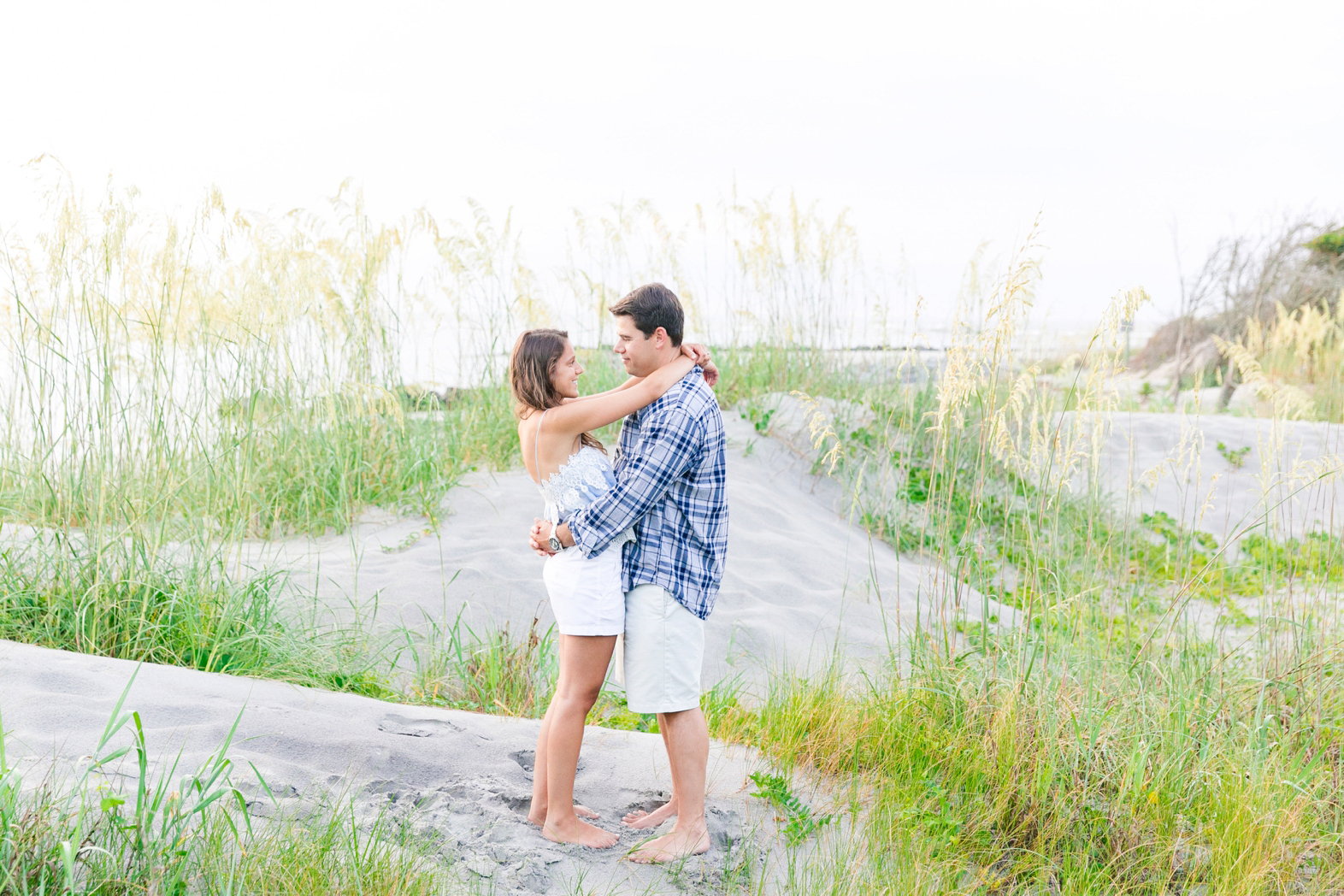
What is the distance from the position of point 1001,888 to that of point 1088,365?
1756 mm

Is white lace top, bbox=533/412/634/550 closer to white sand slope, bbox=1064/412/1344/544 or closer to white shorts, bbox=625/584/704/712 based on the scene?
white shorts, bbox=625/584/704/712

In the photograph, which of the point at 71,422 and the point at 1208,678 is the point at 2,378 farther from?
the point at 1208,678

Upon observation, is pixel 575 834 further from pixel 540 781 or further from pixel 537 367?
pixel 537 367

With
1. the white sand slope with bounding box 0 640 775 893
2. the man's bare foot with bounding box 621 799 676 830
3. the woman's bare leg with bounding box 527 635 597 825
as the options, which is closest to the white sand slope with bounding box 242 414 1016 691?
the white sand slope with bounding box 0 640 775 893

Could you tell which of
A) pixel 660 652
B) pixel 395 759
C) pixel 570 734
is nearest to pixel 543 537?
A: pixel 660 652

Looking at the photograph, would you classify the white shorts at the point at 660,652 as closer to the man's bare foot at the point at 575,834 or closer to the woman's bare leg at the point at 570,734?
the woman's bare leg at the point at 570,734

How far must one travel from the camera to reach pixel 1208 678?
10.9ft

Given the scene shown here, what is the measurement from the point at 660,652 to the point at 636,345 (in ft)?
2.89

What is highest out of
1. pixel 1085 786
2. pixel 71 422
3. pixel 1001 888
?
pixel 71 422

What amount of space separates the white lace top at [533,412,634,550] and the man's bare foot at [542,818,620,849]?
2.64 feet

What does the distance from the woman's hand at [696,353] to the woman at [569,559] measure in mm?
28

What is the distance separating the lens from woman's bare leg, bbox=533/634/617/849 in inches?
105

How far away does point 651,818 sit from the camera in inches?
112

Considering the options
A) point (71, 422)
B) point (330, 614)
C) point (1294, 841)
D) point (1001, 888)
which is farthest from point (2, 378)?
point (1294, 841)
